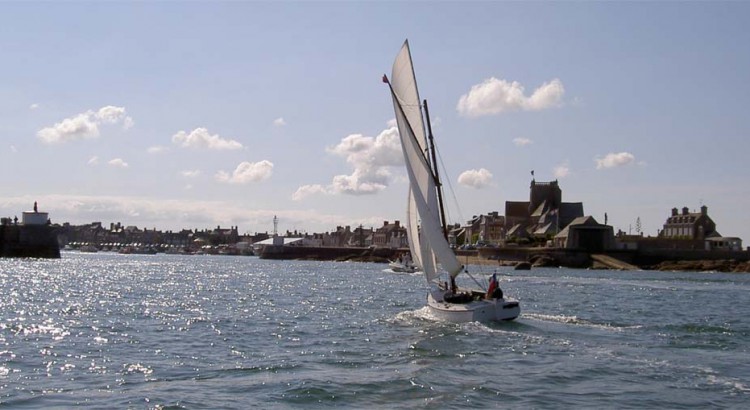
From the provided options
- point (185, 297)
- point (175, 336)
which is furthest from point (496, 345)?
point (185, 297)

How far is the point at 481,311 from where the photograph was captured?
42.3 meters

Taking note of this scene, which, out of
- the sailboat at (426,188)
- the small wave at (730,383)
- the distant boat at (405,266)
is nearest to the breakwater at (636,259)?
the distant boat at (405,266)

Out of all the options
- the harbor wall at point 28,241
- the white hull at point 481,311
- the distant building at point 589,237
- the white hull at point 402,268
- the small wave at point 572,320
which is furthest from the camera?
the distant building at point 589,237

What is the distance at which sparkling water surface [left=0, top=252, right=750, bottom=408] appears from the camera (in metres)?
24.8

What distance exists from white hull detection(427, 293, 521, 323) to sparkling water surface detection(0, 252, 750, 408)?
0.69 metres

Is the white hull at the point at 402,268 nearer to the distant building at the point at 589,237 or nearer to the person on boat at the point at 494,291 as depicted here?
the distant building at the point at 589,237

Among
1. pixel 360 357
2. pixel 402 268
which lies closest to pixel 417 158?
pixel 360 357

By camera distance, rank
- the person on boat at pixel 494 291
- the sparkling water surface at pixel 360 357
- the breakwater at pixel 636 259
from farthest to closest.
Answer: the breakwater at pixel 636 259 → the person on boat at pixel 494 291 → the sparkling water surface at pixel 360 357

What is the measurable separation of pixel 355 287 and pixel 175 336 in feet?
151

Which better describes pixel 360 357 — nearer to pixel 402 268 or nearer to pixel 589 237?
pixel 402 268

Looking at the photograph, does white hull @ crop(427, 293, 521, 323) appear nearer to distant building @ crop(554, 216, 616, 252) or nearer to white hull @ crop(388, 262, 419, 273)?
white hull @ crop(388, 262, 419, 273)

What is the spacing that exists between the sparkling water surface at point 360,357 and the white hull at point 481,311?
692 mm

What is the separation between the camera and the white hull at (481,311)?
42.3 m

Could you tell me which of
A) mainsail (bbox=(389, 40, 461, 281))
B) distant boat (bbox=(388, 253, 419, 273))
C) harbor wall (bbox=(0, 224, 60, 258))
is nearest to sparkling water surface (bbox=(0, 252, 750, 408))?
mainsail (bbox=(389, 40, 461, 281))
